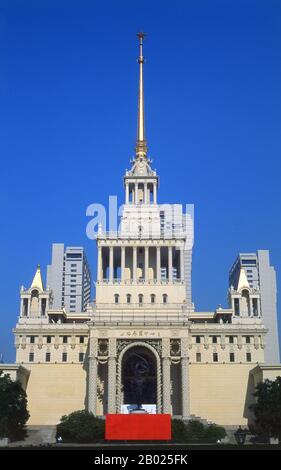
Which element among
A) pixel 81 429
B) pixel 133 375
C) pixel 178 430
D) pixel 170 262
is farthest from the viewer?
pixel 170 262

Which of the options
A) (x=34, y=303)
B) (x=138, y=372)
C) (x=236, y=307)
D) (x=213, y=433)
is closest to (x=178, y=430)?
(x=213, y=433)

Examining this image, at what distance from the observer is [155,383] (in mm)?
82062

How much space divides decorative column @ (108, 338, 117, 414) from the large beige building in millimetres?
120

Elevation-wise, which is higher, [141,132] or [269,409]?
[141,132]

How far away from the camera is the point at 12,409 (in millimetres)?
72250

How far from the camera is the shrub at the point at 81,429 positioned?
220 ft

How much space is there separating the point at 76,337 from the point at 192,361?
16.0 meters

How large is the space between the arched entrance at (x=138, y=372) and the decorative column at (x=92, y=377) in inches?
122

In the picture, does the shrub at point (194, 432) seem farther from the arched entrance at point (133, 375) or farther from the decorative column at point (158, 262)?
the decorative column at point (158, 262)

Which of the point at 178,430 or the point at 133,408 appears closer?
the point at 178,430

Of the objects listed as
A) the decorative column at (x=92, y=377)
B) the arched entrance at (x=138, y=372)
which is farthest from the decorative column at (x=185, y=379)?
the decorative column at (x=92, y=377)

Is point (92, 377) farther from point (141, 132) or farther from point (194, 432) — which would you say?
point (141, 132)

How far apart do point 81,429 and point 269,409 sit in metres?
20.0

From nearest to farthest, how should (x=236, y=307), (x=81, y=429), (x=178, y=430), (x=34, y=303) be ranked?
1. (x=81, y=429)
2. (x=178, y=430)
3. (x=236, y=307)
4. (x=34, y=303)
